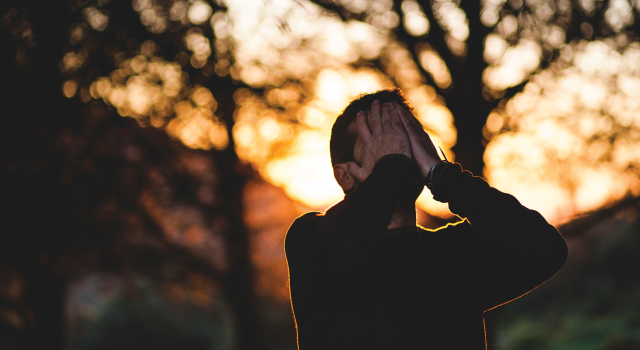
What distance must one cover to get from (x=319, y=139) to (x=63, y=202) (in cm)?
341

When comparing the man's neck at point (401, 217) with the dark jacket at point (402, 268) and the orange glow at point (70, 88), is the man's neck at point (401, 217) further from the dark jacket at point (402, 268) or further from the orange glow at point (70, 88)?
the orange glow at point (70, 88)

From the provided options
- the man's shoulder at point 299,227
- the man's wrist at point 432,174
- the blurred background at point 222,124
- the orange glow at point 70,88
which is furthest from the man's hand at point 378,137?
the orange glow at point 70,88

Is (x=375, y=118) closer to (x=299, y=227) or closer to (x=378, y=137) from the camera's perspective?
(x=378, y=137)

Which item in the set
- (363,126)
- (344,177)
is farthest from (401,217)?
(363,126)

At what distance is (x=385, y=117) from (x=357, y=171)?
0.24 meters

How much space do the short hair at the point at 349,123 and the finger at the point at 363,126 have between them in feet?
0.15

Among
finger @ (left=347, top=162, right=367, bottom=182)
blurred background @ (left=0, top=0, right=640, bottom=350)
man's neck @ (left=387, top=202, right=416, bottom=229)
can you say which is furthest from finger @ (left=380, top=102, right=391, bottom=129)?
blurred background @ (left=0, top=0, right=640, bottom=350)

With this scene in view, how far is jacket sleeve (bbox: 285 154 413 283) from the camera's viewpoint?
1.30 m

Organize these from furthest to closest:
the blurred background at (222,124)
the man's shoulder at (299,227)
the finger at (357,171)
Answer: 1. the blurred background at (222,124)
2. the finger at (357,171)
3. the man's shoulder at (299,227)

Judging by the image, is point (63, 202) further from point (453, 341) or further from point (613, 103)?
point (613, 103)

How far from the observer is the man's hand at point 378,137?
1.51m

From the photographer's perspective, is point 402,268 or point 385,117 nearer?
point 402,268

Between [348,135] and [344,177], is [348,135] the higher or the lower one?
the higher one

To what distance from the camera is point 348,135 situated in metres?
1.66
